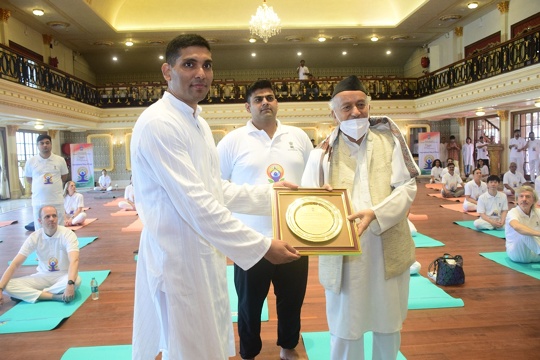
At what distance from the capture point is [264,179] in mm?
2711

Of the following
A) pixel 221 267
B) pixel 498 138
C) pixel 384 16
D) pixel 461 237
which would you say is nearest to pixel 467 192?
pixel 461 237

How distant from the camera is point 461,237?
646 cm

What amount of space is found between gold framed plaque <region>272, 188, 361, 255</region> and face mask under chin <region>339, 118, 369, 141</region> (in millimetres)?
279

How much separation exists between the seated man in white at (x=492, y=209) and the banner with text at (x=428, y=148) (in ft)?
26.3

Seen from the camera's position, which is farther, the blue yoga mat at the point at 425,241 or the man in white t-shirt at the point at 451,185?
the man in white t-shirt at the point at 451,185

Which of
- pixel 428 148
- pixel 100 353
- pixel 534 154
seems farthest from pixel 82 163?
pixel 534 154

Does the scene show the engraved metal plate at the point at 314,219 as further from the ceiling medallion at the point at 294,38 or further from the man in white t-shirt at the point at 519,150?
the ceiling medallion at the point at 294,38

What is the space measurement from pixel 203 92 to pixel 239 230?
60cm

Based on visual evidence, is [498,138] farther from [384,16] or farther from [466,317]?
[466,317]

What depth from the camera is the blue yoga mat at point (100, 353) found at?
9.48 feet

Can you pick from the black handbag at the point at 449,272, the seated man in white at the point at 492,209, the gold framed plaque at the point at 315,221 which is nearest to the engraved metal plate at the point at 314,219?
the gold framed plaque at the point at 315,221

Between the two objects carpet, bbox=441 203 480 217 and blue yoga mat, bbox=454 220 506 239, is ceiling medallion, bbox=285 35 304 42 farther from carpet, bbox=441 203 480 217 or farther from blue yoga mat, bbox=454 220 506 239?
blue yoga mat, bbox=454 220 506 239

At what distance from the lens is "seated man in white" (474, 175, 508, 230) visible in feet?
21.9

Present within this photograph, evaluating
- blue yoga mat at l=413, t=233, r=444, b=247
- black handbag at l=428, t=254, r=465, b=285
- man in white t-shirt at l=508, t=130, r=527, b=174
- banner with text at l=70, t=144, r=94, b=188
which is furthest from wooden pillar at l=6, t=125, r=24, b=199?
man in white t-shirt at l=508, t=130, r=527, b=174
